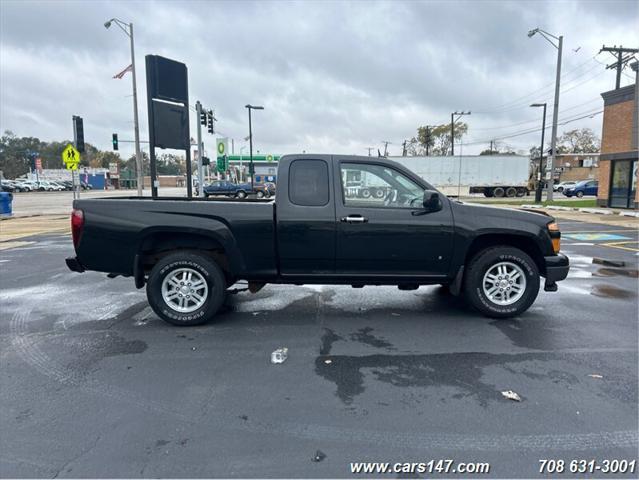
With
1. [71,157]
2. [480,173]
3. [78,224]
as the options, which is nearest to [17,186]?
[71,157]

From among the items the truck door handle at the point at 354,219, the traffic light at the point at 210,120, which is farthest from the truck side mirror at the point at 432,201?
the traffic light at the point at 210,120

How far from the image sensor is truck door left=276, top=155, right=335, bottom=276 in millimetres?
4734

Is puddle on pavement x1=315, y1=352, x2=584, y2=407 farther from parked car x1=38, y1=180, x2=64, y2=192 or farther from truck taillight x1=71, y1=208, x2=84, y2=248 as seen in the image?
parked car x1=38, y1=180, x2=64, y2=192

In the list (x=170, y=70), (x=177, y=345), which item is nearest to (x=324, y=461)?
(x=177, y=345)

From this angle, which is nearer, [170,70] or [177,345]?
[177,345]

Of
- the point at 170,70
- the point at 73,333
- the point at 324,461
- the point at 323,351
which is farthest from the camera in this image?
the point at 170,70

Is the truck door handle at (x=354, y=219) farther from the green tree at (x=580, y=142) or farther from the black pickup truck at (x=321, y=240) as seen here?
the green tree at (x=580, y=142)

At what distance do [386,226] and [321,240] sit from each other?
29.5 inches

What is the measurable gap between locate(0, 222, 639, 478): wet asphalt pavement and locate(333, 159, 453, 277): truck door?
0.71m

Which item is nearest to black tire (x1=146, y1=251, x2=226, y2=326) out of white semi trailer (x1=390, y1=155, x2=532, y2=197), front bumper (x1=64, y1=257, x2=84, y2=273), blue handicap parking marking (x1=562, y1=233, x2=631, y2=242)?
front bumper (x1=64, y1=257, x2=84, y2=273)

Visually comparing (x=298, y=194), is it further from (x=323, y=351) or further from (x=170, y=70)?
(x=170, y=70)

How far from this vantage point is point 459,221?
483 centimetres

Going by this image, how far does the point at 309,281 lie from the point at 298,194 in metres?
1.03

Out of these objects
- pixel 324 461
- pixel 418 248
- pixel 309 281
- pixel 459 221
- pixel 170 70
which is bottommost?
pixel 324 461
